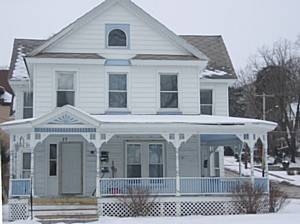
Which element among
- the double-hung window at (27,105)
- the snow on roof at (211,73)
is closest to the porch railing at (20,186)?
the double-hung window at (27,105)

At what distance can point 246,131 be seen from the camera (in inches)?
777

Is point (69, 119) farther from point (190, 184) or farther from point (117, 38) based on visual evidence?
point (117, 38)

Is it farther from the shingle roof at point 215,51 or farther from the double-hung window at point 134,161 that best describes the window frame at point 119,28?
the shingle roof at point 215,51

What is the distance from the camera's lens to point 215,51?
27438 millimetres

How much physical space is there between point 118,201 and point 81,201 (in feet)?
4.17

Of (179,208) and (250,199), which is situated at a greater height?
(250,199)

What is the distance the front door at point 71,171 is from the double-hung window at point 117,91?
2.27m

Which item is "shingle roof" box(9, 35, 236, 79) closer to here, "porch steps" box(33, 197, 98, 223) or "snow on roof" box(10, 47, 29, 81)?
"snow on roof" box(10, 47, 29, 81)

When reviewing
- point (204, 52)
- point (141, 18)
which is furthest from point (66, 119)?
point (204, 52)

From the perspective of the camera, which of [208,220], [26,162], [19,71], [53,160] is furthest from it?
[19,71]

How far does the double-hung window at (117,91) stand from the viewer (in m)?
22.0

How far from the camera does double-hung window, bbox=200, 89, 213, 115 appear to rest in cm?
2473

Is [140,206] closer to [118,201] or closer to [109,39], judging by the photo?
[118,201]

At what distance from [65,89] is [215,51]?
9132 millimetres
